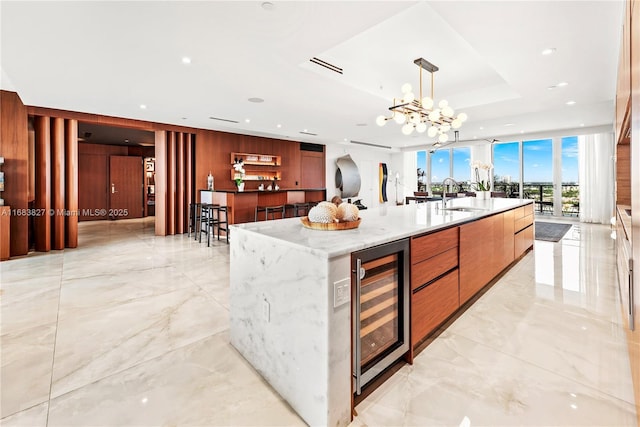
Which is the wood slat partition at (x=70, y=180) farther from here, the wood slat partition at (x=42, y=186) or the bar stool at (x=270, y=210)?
the bar stool at (x=270, y=210)

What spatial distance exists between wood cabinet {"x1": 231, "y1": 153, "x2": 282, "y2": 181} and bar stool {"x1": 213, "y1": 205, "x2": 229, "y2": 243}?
1692mm

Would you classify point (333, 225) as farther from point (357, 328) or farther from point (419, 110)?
point (419, 110)

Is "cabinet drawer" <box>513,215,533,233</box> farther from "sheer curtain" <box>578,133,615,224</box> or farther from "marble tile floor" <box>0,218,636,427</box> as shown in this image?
"sheer curtain" <box>578,133,615,224</box>

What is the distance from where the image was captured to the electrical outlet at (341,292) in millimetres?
1353

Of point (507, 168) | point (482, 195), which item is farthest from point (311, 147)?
point (507, 168)

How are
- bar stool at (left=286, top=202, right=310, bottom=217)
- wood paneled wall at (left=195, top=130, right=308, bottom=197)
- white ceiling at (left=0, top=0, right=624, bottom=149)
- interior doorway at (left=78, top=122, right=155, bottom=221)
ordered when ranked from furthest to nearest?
interior doorway at (left=78, top=122, right=155, bottom=221)
wood paneled wall at (left=195, top=130, right=308, bottom=197)
bar stool at (left=286, top=202, right=310, bottom=217)
white ceiling at (left=0, top=0, right=624, bottom=149)

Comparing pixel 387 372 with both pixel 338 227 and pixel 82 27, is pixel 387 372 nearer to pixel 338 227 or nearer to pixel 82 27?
pixel 338 227

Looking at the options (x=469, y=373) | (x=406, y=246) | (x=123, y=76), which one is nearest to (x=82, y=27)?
(x=123, y=76)

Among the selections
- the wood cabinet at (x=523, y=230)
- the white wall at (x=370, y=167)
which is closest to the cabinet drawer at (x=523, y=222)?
the wood cabinet at (x=523, y=230)

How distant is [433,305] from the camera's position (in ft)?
6.89

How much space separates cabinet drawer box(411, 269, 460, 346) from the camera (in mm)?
1912

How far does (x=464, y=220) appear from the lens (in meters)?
2.44

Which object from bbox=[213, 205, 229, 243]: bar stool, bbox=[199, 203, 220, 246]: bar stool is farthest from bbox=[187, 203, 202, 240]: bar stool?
bbox=[213, 205, 229, 243]: bar stool

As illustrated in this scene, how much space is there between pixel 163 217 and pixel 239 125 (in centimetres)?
274
